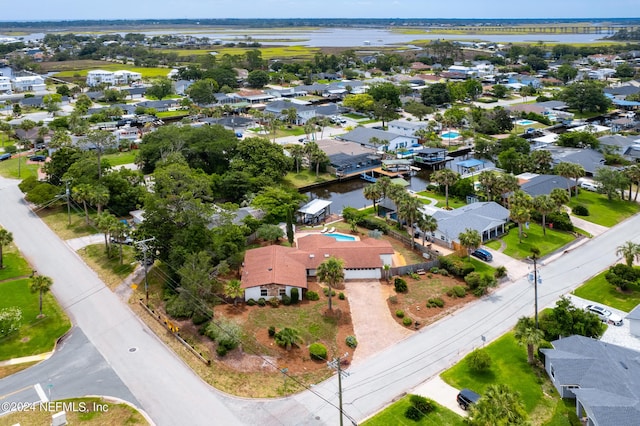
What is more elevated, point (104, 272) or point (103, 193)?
point (103, 193)

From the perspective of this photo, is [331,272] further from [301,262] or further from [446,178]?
[446,178]

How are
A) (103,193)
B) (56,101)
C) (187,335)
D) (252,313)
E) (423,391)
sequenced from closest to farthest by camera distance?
(423,391), (187,335), (252,313), (103,193), (56,101)

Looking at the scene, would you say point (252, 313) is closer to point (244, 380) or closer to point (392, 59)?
point (244, 380)

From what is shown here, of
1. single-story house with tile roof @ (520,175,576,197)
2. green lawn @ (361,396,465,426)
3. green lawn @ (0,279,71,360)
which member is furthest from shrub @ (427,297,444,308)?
green lawn @ (0,279,71,360)

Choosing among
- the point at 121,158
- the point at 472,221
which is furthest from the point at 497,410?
the point at 121,158

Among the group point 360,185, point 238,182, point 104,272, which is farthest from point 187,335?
point 360,185

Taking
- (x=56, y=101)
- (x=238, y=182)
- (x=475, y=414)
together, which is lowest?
(x=475, y=414)
